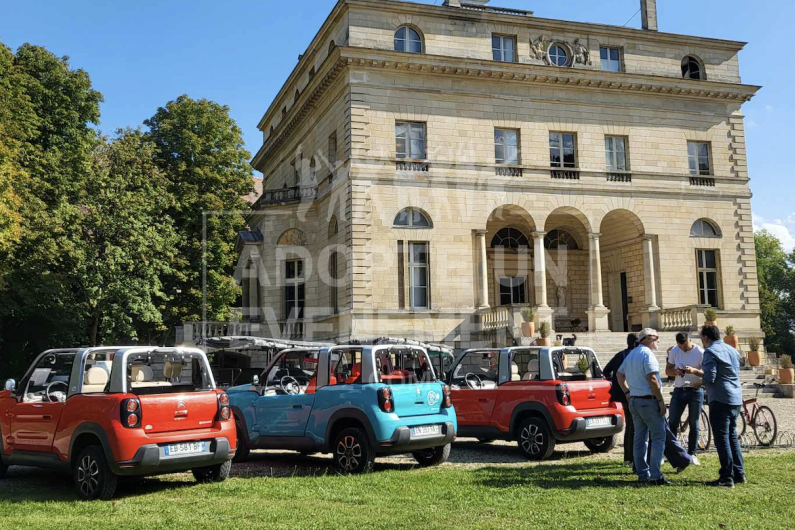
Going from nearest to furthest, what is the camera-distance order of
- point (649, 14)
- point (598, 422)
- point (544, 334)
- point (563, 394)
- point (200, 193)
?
point (563, 394)
point (598, 422)
point (544, 334)
point (649, 14)
point (200, 193)

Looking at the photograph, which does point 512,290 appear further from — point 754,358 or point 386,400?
point 386,400

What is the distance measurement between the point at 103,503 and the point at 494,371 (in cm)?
745

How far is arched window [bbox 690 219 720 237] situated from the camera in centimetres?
3099

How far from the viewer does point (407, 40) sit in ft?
93.7

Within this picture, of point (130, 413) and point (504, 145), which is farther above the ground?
point (504, 145)

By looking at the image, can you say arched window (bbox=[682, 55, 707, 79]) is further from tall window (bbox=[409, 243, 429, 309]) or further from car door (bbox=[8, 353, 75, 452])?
car door (bbox=[8, 353, 75, 452])

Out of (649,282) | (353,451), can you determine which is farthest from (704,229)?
(353,451)

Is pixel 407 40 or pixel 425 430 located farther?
pixel 407 40

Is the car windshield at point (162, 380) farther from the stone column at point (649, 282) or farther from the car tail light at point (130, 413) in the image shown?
the stone column at point (649, 282)

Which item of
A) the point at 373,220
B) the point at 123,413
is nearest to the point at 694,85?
the point at 373,220

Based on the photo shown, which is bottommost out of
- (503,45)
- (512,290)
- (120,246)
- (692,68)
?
(512,290)

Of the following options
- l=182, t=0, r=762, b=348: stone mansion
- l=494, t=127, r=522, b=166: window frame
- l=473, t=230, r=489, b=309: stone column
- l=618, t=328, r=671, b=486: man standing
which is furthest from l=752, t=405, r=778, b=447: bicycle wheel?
l=494, t=127, r=522, b=166: window frame

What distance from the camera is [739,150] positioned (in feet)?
105

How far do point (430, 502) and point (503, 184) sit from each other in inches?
860
